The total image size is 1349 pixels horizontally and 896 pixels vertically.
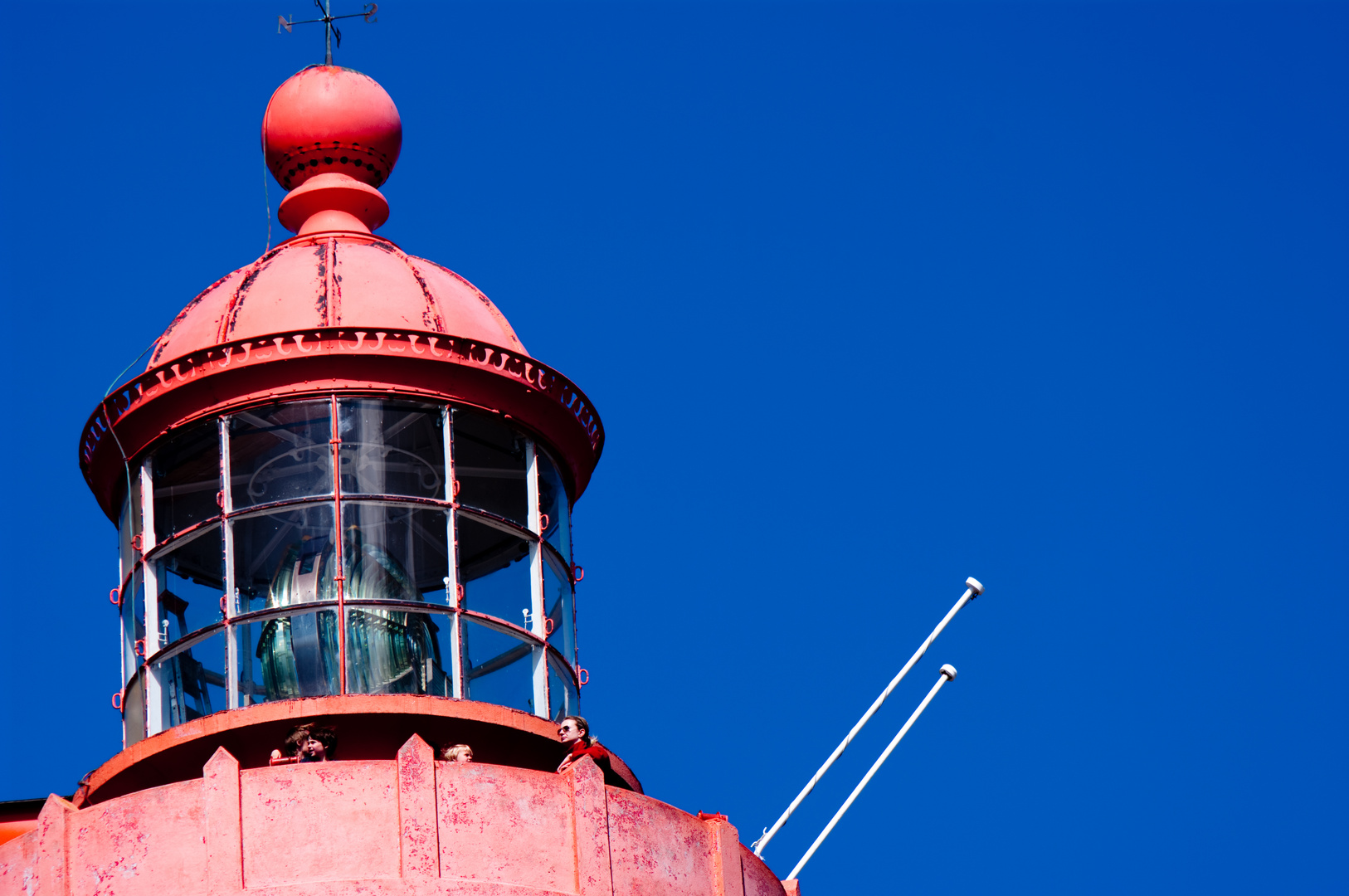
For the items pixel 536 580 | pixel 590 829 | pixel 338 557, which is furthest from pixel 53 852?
pixel 536 580

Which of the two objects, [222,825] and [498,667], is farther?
[498,667]

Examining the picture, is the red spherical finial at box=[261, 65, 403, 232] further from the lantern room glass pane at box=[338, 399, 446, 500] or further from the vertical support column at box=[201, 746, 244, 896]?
→ the vertical support column at box=[201, 746, 244, 896]

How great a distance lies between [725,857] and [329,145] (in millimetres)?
8119

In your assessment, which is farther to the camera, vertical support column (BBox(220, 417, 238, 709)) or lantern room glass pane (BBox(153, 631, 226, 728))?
Answer: lantern room glass pane (BBox(153, 631, 226, 728))

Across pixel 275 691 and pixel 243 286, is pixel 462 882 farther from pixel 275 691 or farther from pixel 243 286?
pixel 243 286

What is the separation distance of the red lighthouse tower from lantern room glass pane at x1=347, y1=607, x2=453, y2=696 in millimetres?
20

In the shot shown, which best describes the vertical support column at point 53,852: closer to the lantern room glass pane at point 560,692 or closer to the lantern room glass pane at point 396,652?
the lantern room glass pane at point 396,652

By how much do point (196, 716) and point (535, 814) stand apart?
130 inches

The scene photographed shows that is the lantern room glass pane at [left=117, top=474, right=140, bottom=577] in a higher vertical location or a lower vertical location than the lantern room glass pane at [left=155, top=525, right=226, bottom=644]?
higher

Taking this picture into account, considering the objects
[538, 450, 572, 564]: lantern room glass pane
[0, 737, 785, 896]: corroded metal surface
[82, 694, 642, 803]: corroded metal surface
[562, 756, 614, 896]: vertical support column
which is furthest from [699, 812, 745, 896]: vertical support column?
[538, 450, 572, 564]: lantern room glass pane

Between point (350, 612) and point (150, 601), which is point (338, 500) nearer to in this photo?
point (350, 612)

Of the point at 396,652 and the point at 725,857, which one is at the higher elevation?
the point at 396,652

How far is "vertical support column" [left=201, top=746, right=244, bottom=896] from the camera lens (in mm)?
18438

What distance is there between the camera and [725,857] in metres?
20.3
